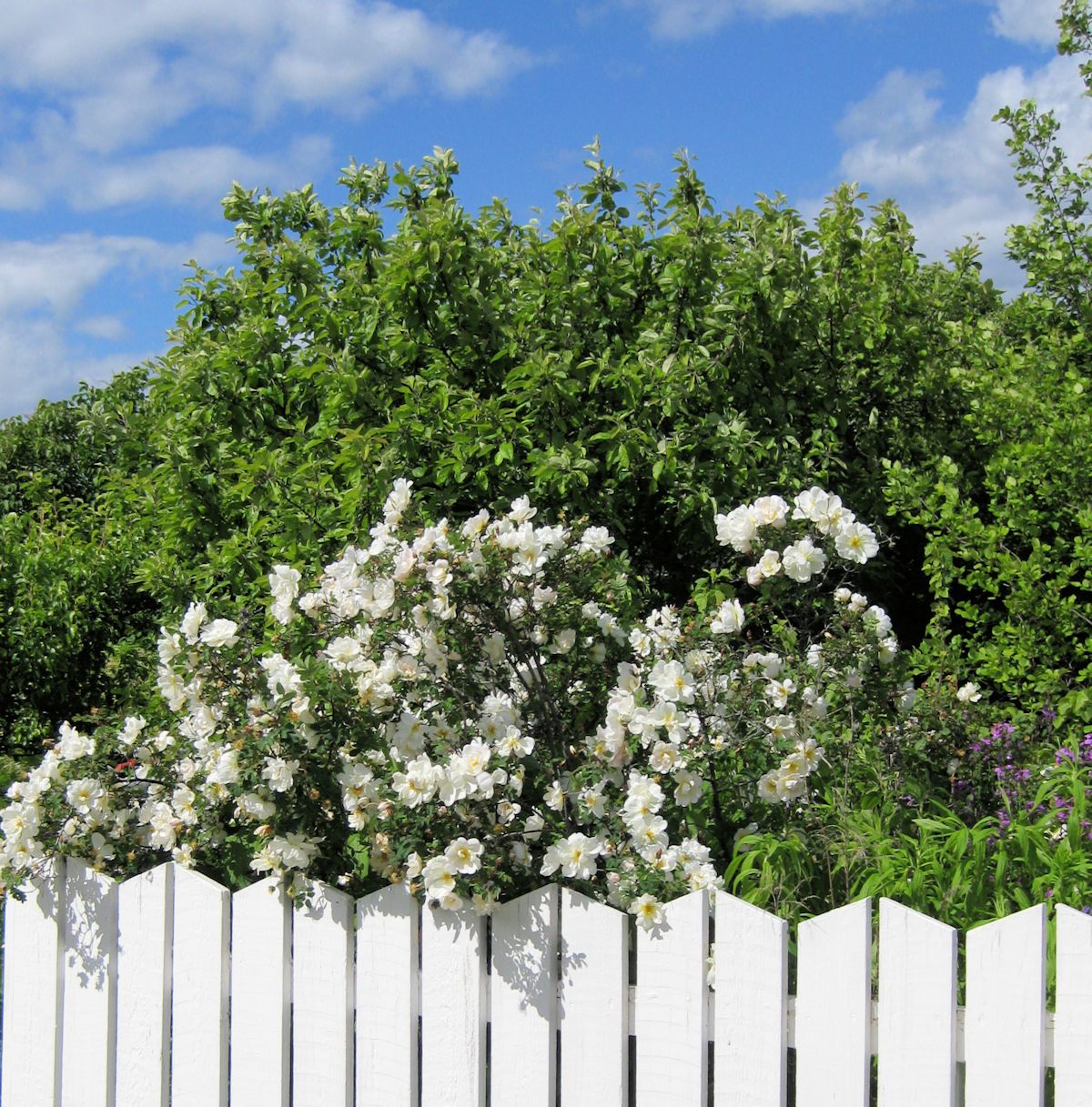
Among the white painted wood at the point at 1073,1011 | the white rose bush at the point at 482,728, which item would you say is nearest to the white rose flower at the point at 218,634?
the white rose bush at the point at 482,728

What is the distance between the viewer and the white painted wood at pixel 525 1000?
253 cm

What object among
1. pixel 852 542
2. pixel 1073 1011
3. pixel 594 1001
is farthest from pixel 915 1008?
pixel 852 542

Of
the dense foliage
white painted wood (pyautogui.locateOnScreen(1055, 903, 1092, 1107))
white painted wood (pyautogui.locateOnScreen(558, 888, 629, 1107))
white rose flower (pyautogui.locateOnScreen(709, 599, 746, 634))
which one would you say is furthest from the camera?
the dense foliage

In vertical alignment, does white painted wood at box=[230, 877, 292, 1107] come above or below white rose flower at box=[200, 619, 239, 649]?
below

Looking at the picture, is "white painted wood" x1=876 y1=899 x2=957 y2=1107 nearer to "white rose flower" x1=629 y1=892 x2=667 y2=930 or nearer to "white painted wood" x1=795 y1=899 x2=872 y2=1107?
"white painted wood" x1=795 y1=899 x2=872 y2=1107

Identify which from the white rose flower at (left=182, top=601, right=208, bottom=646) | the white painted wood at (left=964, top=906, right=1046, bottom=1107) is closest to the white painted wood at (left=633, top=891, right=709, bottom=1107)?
the white painted wood at (left=964, top=906, right=1046, bottom=1107)

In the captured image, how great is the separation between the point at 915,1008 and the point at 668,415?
2.57m

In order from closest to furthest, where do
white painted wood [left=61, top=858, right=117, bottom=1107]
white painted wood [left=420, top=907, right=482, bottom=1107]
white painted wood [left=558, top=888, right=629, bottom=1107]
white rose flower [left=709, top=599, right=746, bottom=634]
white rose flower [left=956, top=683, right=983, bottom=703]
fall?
1. white painted wood [left=558, top=888, right=629, bottom=1107]
2. white painted wood [left=420, top=907, right=482, bottom=1107]
3. white rose flower [left=709, top=599, right=746, bottom=634]
4. white painted wood [left=61, top=858, right=117, bottom=1107]
5. white rose flower [left=956, top=683, right=983, bottom=703]

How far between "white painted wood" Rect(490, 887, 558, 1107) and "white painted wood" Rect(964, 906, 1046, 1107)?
2.80 feet

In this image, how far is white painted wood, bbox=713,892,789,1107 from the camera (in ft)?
7.67

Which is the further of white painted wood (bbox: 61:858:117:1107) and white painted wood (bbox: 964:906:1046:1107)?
white painted wood (bbox: 61:858:117:1107)

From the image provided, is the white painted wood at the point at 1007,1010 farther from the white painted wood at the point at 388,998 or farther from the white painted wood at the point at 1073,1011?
the white painted wood at the point at 388,998

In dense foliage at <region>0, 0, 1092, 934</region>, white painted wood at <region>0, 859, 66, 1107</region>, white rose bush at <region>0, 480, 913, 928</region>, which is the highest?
dense foliage at <region>0, 0, 1092, 934</region>

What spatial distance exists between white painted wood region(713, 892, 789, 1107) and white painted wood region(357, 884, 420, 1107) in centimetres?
71
